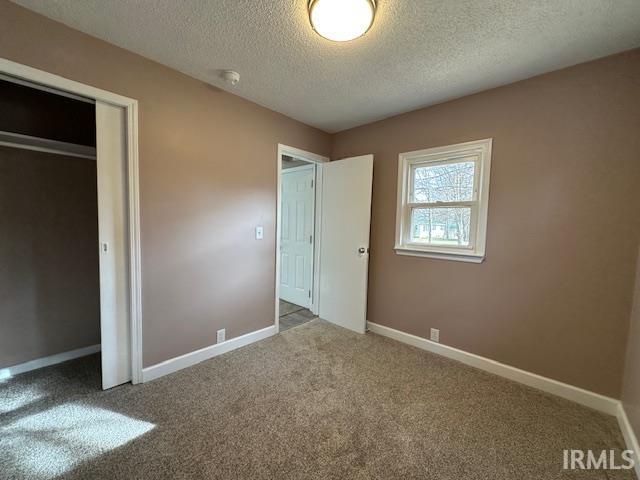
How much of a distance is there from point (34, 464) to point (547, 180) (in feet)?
11.9

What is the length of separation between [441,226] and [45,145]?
3549 mm

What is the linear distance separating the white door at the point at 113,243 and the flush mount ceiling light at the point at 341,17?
4.97 feet

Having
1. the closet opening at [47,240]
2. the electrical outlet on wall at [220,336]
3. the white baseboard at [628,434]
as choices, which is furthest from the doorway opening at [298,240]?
the white baseboard at [628,434]

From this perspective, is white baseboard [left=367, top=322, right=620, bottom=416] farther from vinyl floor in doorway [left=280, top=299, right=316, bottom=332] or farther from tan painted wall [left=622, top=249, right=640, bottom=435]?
vinyl floor in doorway [left=280, top=299, right=316, bottom=332]

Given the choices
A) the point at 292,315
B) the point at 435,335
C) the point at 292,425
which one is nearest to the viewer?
the point at 292,425

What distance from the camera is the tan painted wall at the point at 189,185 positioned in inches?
66.1

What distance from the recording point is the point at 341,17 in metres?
1.37

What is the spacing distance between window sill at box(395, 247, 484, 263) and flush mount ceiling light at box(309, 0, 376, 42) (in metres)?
1.92

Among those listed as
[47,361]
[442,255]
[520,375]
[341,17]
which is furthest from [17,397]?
[520,375]

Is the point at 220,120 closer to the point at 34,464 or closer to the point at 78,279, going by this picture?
the point at 78,279

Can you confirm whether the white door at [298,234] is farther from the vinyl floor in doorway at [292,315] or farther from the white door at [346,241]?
the white door at [346,241]

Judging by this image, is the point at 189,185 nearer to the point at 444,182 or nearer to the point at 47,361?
the point at 47,361

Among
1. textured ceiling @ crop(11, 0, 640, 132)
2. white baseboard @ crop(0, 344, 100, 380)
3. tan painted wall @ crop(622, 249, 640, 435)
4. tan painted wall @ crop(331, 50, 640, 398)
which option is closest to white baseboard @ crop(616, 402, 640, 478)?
tan painted wall @ crop(622, 249, 640, 435)

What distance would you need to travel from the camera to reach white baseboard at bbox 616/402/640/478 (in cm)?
140
